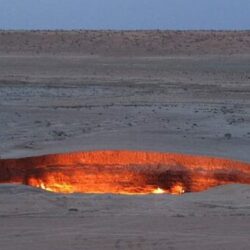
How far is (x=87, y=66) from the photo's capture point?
3650 centimetres

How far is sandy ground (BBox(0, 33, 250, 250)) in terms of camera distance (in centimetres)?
795

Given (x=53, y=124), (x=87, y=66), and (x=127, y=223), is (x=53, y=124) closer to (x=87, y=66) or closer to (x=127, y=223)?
(x=127, y=223)

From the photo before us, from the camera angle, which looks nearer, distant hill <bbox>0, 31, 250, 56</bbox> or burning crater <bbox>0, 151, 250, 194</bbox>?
burning crater <bbox>0, 151, 250, 194</bbox>

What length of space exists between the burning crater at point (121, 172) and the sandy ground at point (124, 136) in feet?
1.01

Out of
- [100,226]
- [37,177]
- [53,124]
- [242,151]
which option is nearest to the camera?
[100,226]

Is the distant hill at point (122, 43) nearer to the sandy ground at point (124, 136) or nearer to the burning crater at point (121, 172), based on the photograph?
the sandy ground at point (124, 136)

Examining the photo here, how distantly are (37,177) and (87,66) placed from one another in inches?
955

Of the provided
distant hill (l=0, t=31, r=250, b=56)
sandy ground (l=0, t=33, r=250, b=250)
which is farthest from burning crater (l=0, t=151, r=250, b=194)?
distant hill (l=0, t=31, r=250, b=56)

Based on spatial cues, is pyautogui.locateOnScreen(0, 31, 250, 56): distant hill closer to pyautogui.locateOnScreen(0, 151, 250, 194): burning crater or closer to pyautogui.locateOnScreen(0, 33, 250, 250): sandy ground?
pyautogui.locateOnScreen(0, 33, 250, 250): sandy ground

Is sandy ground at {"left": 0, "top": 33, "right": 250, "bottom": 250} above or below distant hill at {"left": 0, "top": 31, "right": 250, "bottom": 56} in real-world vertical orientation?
below

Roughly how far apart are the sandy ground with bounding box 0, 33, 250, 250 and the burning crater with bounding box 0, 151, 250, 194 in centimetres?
31

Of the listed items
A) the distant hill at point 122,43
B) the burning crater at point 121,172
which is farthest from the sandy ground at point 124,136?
the distant hill at point 122,43

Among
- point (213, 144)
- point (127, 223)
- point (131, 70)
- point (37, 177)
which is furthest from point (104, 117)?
point (131, 70)

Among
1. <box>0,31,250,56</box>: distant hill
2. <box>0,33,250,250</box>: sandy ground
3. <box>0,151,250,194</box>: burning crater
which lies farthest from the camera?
<box>0,31,250,56</box>: distant hill
